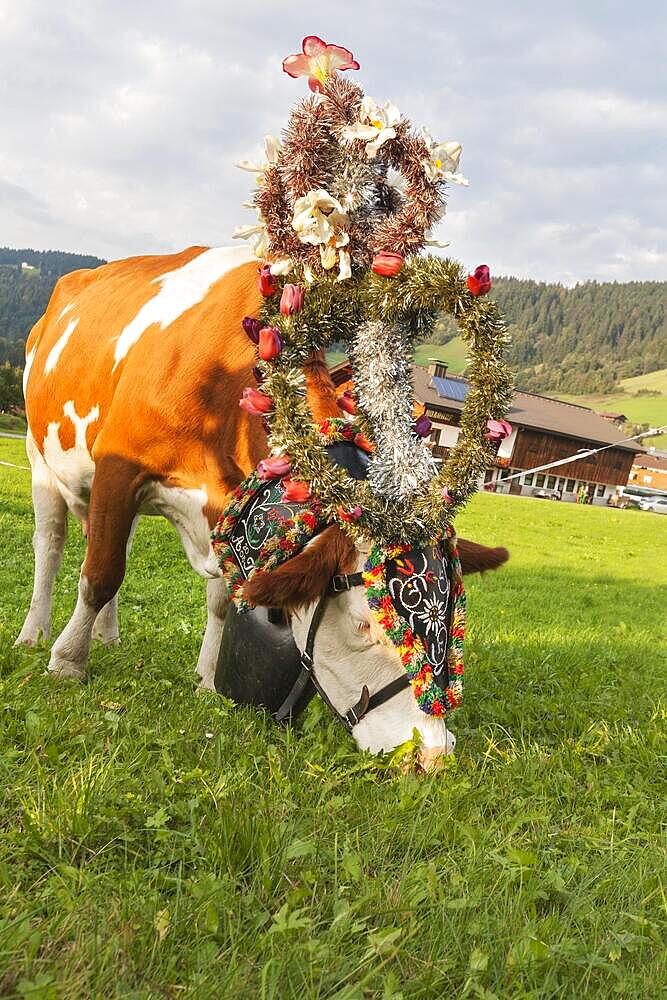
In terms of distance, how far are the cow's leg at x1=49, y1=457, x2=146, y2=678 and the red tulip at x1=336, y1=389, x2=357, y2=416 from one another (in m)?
1.36

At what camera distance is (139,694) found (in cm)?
445

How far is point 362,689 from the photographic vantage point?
3609mm

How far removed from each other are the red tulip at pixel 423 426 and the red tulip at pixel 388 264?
0.77 m

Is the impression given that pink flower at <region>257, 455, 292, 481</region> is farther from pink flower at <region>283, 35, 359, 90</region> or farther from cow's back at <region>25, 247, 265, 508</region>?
pink flower at <region>283, 35, 359, 90</region>

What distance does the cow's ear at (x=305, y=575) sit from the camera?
3.36 m

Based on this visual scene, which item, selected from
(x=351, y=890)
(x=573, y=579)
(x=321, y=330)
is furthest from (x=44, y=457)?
(x=573, y=579)

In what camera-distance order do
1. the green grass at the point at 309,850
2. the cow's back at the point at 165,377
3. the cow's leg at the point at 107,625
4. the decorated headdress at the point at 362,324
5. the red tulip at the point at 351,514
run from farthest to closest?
1. the cow's leg at the point at 107,625
2. the cow's back at the point at 165,377
3. the decorated headdress at the point at 362,324
4. the red tulip at the point at 351,514
5. the green grass at the point at 309,850

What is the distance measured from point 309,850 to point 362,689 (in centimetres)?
111

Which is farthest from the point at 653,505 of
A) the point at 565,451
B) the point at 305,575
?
the point at 305,575

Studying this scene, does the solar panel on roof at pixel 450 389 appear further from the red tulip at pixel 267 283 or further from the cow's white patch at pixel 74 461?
→ the cow's white patch at pixel 74 461

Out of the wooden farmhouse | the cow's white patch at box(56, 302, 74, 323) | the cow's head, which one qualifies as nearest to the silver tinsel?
the cow's head

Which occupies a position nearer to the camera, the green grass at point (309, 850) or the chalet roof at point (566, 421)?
the green grass at point (309, 850)

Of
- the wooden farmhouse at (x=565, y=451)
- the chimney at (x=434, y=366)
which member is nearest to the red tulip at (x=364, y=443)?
the chimney at (x=434, y=366)

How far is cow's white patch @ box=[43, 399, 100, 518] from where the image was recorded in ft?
18.5
